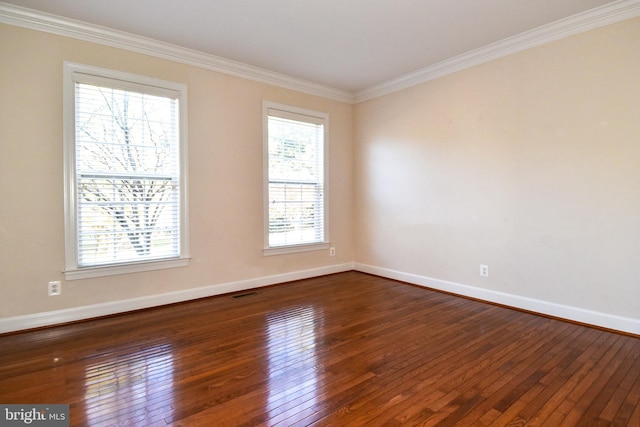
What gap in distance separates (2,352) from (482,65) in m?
5.16

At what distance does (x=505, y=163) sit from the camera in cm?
355

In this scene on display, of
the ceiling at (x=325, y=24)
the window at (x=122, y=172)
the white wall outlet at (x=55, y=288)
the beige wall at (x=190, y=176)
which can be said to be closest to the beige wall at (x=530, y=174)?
the ceiling at (x=325, y=24)

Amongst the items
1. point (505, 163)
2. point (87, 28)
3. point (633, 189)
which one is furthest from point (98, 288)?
point (633, 189)

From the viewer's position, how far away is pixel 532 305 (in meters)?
3.38

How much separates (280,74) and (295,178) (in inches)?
54.7

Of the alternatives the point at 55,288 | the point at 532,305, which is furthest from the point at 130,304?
the point at 532,305

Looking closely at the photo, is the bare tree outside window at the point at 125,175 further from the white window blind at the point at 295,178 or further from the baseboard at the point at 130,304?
the white window blind at the point at 295,178

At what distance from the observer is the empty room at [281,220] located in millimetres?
2039

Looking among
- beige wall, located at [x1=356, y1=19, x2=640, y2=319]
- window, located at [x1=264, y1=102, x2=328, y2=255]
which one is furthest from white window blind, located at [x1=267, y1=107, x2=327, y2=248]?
beige wall, located at [x1=356, y1=19, x2=640, y2=319]

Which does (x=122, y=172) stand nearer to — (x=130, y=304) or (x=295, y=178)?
(x=130, y=304)

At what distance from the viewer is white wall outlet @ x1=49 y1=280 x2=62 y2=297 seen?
9.97 feet

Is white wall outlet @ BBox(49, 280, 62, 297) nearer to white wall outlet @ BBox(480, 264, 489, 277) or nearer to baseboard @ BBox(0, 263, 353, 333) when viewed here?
baseboard @ BBox(0, 263, 353, 333)

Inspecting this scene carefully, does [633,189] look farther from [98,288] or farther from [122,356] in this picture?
[98,288]

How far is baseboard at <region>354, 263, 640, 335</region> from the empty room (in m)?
0.03
